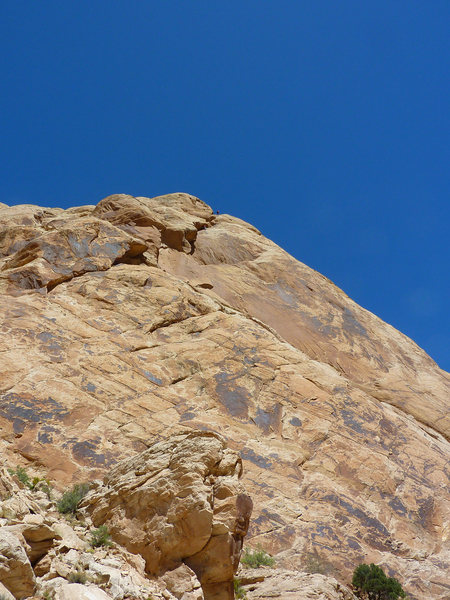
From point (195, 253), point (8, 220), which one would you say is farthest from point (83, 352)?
point (8, 220)

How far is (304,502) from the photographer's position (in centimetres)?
2083

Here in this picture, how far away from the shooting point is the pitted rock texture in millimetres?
12500

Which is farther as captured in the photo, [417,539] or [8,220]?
[8,220]

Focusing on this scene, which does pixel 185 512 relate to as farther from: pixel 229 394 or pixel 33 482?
pixel 229 394

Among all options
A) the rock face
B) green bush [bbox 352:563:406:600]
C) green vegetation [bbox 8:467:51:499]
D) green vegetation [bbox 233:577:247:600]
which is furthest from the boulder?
green bush [bbox 352:563:406:600]

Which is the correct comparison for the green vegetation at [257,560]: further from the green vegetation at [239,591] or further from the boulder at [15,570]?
the boulder at [15,570]

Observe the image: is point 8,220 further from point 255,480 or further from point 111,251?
point 255,480

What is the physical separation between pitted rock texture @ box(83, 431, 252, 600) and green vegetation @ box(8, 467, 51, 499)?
237 centimetres

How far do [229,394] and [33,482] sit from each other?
31.5 feet

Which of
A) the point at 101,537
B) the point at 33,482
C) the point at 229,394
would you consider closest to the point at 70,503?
the point at 101,537

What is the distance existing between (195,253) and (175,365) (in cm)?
1599

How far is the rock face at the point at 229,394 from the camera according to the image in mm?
19938

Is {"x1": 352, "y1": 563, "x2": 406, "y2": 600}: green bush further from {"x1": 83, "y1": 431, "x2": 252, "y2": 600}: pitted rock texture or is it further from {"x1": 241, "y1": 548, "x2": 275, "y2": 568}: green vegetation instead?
{"x1": 83, "y1": 431, "x2": 252, "y2": 600}: pitted rock texture

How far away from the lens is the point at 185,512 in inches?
497
